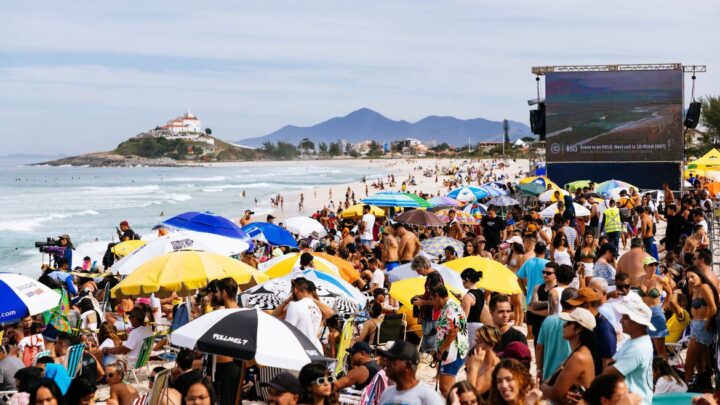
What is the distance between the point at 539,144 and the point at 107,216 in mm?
31037

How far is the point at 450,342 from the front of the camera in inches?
256

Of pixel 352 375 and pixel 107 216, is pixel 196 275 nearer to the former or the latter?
pixel 352 375

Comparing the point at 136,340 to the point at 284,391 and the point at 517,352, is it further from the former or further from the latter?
the point at 517,352

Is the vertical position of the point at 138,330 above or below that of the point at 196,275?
below

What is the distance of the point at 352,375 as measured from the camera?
5.91 m

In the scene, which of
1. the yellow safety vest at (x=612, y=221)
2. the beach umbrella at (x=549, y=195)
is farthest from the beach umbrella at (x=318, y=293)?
the beach umbrella at (x=549, y=195)

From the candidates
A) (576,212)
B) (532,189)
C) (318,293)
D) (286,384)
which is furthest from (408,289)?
(532,189)

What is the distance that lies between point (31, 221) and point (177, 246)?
157 feet

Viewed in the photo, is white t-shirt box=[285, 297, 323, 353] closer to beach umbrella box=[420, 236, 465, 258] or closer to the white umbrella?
the white umbrella

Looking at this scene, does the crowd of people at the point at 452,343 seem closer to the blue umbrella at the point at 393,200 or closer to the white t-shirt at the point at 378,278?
the white t-shirt at the point at 378,278

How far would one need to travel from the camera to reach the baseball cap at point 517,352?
5.38 m

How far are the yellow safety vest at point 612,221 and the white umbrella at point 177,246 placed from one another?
691cm

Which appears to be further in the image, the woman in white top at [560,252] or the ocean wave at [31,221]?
the ocean wave at [31,221]

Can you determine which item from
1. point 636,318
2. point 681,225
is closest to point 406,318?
point 636,318
